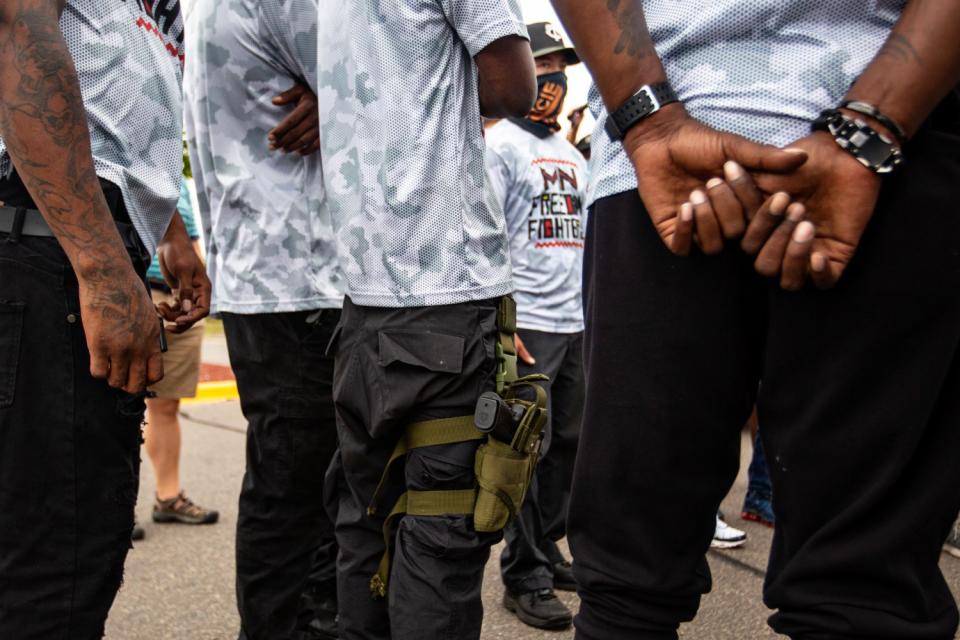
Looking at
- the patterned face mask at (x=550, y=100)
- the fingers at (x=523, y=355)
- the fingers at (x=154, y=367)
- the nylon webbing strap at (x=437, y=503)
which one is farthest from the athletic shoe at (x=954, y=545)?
the fingers at (x=154, y=367)

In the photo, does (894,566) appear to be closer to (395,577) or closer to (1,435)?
(395,577)

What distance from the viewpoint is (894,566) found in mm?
1015

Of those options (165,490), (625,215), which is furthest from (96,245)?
(165,490)

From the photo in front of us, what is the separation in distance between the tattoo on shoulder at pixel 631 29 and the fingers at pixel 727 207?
219 millimetres

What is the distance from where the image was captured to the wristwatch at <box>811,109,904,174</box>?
98 cm

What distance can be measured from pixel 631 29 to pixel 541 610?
7.00 feet

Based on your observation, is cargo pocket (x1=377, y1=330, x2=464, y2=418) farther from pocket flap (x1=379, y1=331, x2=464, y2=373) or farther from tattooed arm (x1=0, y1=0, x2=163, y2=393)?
tattooed arm (x1=0, y1=0, x2=163, y2=393)

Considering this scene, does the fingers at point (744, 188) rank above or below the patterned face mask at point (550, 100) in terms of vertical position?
above

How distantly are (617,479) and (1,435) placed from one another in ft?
3.44

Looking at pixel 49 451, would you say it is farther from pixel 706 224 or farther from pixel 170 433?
pixel 170 433

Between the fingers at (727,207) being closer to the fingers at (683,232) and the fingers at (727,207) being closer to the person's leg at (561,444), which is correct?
the fingers at (683,232)

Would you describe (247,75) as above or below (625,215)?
below

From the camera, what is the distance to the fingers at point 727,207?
102 centimetres

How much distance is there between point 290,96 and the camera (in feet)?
7.16
